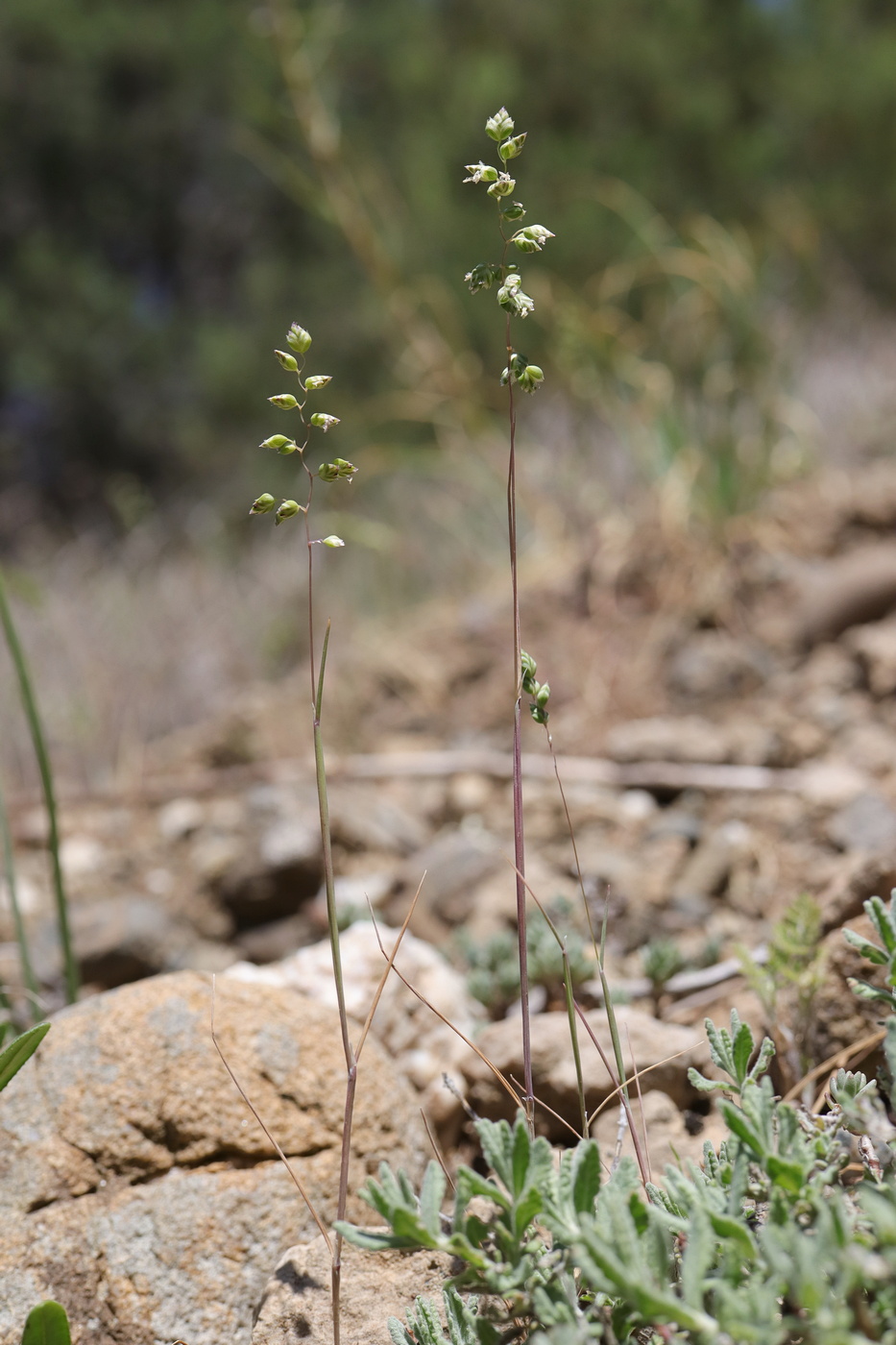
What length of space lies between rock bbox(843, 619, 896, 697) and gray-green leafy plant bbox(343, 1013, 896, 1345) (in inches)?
72.1

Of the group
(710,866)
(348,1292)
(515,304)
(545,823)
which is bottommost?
(348,1292)

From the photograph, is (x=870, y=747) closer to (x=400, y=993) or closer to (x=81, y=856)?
(x=400, y=993)

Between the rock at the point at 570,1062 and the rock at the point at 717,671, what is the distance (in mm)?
1698

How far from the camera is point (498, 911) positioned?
1.90m

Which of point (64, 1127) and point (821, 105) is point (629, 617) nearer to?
point (64, 1127)

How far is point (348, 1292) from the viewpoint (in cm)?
96

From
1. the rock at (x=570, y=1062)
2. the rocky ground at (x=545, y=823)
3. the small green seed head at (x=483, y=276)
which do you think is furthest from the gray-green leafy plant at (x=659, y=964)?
the small green seed head at (x=483, y=276)

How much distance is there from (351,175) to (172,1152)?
25.5 ft

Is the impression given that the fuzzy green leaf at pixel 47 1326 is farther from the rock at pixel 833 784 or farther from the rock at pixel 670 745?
the rock at pixel 670 745

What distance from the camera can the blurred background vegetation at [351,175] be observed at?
870 centimetres

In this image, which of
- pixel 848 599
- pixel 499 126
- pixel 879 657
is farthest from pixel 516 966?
pixel 848 599

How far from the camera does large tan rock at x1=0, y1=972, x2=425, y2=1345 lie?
1.01 m

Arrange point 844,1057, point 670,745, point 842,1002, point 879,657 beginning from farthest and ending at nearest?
point 879,657 < point 670,745 < point 842,1002 < point 844,1057

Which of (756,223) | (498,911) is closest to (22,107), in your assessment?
(756,223)
